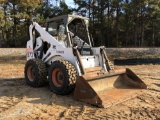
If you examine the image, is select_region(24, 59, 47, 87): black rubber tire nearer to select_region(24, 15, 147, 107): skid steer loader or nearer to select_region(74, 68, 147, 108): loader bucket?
select_region(24, 15, 147, 107): skid steer loader

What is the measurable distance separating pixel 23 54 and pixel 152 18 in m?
20.1

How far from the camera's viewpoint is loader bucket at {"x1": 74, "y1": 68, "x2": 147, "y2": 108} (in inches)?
220

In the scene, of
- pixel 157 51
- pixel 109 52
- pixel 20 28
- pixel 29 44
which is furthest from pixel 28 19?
pixel 29 44

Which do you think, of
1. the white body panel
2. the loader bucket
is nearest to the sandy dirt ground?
the loader bucket

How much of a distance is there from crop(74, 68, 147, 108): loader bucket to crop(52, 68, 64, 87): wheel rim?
77 cm

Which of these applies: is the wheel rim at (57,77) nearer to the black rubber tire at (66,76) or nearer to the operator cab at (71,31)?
the black rubber tire at (66,76)

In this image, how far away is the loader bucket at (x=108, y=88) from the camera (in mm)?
5582

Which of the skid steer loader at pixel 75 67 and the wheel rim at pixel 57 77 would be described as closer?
the skid steer loader at pixel 75 67

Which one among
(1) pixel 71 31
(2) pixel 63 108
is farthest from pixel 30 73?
(2) pixel 63 108

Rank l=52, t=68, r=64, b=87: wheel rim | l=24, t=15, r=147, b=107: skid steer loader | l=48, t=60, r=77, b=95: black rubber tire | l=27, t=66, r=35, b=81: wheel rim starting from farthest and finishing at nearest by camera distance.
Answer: l=27, t=66, r=35, b=81: wheel rim
l=52, t=68, r=64, b=87: wheel rim
l=48, t=60, r=77, b=95: black rubber tire
l=24, t=15, r=147, b=107: skid steer loader

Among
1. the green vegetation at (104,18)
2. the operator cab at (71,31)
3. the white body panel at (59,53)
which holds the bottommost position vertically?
the white body panel at (59,53)

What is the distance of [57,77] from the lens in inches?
263

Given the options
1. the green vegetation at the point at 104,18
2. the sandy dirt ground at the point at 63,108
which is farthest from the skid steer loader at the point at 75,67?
the green vegetation at the point at 104,18

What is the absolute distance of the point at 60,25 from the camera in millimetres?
7516
